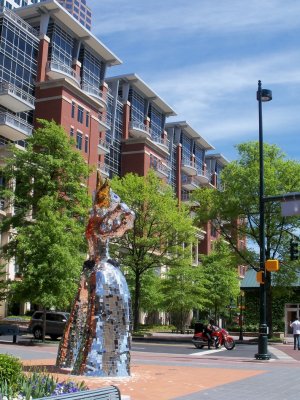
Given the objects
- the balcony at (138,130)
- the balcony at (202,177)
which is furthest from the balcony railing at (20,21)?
the balcony at (202,177)

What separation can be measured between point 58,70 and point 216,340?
3174 centimetres

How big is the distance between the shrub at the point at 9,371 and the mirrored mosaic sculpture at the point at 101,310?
120 inches

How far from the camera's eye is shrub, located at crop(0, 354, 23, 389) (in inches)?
316

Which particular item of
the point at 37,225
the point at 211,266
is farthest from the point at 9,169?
the point at 211,266

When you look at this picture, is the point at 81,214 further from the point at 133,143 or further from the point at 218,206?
the point at 133,143

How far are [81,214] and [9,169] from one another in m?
4.71

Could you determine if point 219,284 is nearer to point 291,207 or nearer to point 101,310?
point 291,207

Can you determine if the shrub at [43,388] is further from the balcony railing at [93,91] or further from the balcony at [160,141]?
the balcony at [160,141]

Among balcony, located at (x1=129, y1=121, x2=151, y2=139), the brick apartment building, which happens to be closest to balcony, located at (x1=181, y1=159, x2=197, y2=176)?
the brick apartment building

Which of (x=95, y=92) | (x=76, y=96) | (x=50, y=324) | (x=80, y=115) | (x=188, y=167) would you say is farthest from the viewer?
(x=188, y=167)

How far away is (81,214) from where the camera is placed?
101 ft

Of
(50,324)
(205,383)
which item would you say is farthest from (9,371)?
(50,324)

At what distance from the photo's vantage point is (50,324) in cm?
3072

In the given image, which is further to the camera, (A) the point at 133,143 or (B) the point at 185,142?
(B) the point at 185,142
